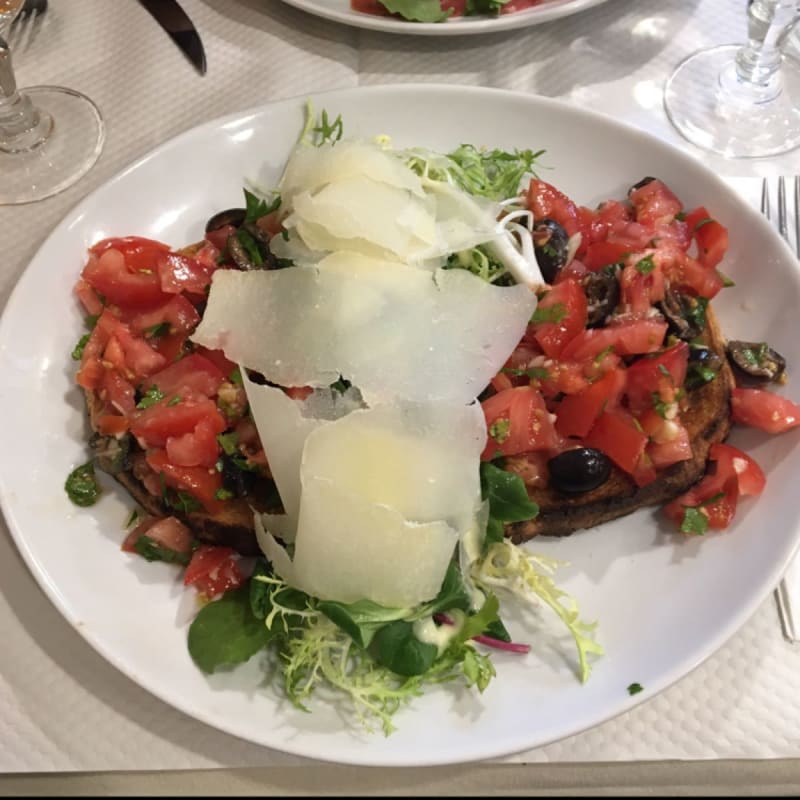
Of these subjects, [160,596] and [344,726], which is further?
[160,596]

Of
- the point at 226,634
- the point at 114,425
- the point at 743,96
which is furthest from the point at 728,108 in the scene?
the point at 226,634

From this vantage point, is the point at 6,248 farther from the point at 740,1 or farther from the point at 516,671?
the point at 740,1

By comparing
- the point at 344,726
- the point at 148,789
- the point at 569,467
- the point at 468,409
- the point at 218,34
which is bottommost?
the point at 148,789

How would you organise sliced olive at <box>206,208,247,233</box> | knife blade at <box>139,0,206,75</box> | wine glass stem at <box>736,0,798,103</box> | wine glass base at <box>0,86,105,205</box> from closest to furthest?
1. sliced olive at <box>206,208,247,233</box>
2. wine glass stem at <box>736,0,798,103</box>
3. wine glass base at <box>0,86,105,205</box>
4. knife blade at <box>139,0,206,75</box>

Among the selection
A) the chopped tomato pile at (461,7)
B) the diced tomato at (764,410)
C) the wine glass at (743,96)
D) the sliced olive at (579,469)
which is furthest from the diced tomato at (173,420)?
the wine glass at (743,96)

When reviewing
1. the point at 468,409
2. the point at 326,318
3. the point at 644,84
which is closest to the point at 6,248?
the point at 326,318

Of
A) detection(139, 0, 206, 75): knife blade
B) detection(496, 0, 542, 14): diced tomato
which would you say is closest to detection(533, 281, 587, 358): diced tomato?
detection(496, 0, 542, 14): diced tomato

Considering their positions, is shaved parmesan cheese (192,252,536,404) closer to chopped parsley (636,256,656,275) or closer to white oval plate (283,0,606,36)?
chopped parsley (636,256,656,275)

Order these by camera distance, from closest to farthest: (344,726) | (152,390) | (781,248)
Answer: (344,726) → (152,390) → (781,248)
